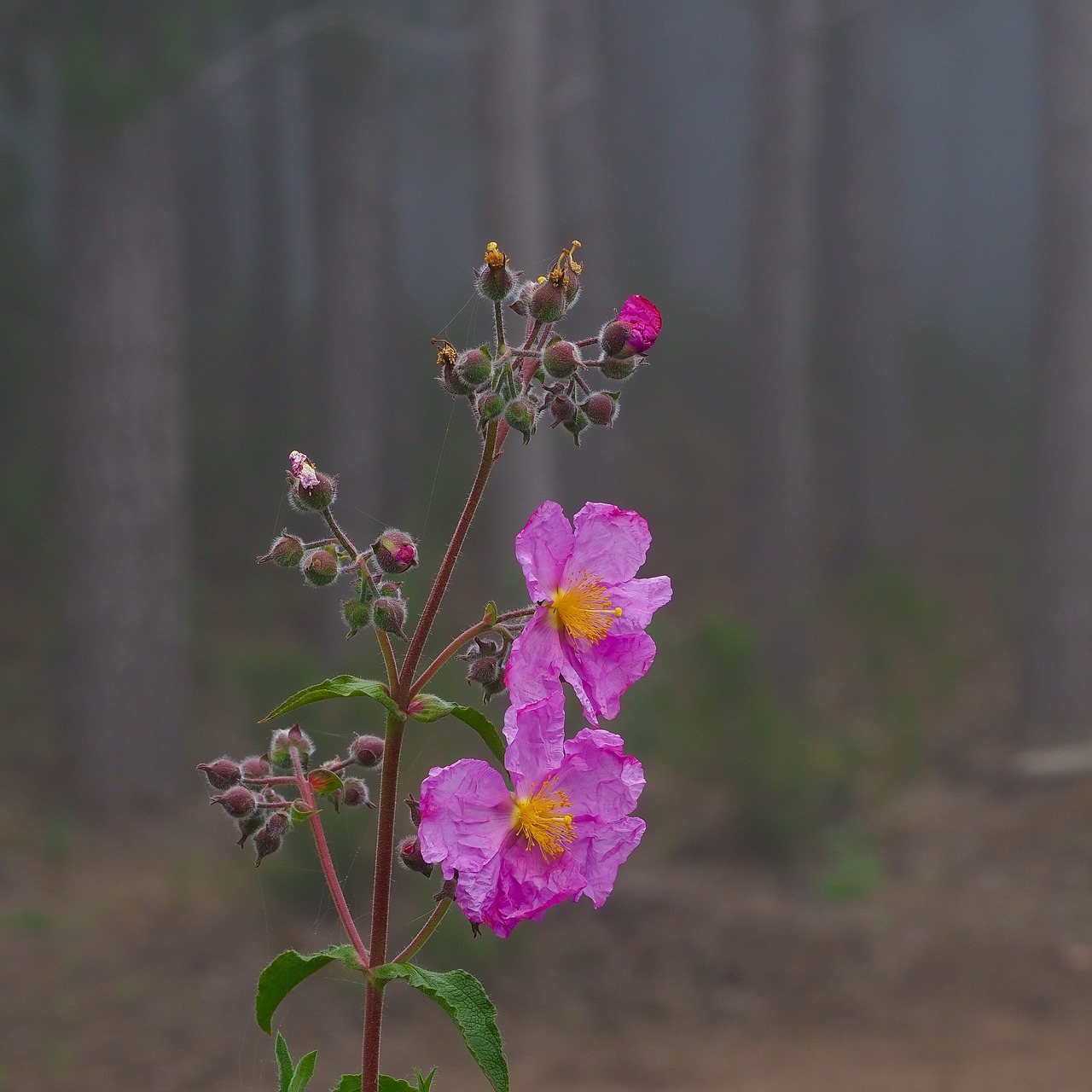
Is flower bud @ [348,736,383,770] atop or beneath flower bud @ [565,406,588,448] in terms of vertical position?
beneath

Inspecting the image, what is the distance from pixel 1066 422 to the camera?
9.55 metres

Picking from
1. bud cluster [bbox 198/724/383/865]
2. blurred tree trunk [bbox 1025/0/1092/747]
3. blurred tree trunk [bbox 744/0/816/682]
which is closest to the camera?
bud cluster [bbox 198/724/383/865]

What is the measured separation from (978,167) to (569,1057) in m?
28.2

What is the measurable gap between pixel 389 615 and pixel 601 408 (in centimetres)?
34

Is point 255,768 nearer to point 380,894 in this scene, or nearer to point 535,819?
point 380,894

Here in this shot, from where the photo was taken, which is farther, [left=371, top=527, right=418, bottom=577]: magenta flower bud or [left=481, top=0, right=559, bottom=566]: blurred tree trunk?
[left=481, top=0, right=559, bottom=566]: blurred tree trunk

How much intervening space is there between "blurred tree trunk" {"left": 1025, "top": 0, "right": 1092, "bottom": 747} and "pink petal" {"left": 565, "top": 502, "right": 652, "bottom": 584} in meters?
8.51

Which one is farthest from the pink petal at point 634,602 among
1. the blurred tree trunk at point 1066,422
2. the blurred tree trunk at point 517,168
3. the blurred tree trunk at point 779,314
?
the blurred tree trunk at point 779,314

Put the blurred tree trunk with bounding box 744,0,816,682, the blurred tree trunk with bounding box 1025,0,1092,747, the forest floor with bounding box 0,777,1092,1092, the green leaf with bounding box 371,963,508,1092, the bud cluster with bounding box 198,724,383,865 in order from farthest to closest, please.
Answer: the blurred tree trunk with bounding box 744,0,816,682 → the blurred tree trunk with bounding box 1025,0,1092,747 → the forest floor with bounding box 0,777,1092,1092 → the bud cluster with bounding box 198,724,383,865 → the green leaf with bounding box 371,963,508,1092

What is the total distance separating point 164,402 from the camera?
855cm

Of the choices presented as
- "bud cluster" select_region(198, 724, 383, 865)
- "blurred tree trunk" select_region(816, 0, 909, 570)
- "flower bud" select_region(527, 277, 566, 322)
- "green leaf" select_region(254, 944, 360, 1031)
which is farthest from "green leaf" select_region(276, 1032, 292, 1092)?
"blurred tree trunk" select_region(816, 0, 909, 570)

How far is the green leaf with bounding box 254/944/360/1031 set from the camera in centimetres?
139

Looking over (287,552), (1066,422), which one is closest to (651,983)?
(287,552)

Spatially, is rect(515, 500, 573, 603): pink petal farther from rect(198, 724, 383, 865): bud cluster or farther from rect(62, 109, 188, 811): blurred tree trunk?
rect(62, 109, 188, 811): blurred tree trunk
